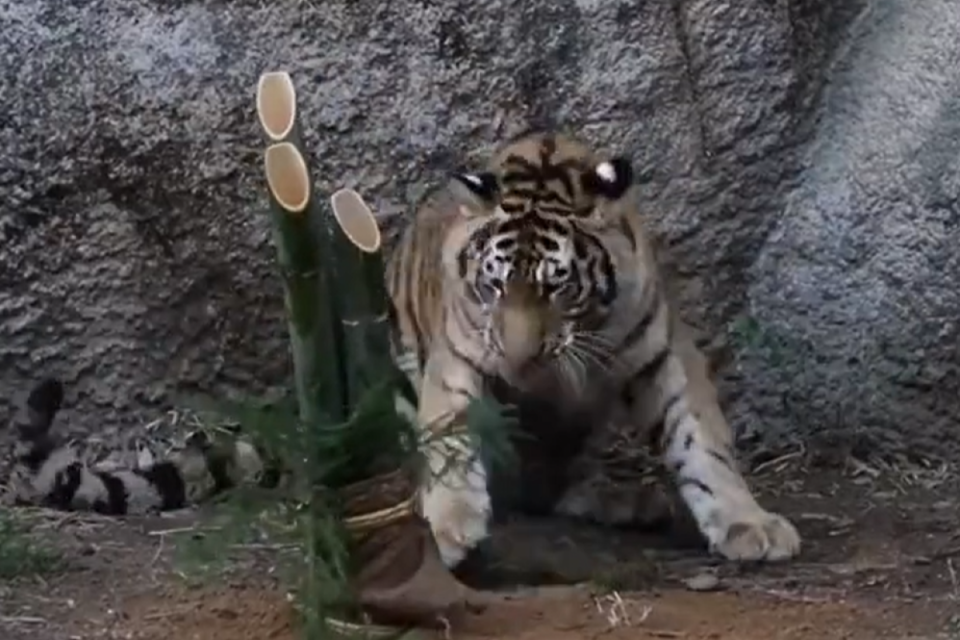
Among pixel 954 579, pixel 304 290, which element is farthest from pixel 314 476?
pixel 954 579

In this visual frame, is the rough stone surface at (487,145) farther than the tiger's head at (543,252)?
Yes

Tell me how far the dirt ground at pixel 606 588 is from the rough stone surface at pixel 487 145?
0.49m

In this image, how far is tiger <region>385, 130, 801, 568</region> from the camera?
402 centimetres

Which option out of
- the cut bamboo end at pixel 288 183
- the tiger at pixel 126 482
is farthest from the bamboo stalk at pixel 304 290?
the tiger at pixel 126 482

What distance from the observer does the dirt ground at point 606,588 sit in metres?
3.57

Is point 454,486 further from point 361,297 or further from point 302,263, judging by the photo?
point 302,263

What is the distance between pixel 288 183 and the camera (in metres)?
2.98

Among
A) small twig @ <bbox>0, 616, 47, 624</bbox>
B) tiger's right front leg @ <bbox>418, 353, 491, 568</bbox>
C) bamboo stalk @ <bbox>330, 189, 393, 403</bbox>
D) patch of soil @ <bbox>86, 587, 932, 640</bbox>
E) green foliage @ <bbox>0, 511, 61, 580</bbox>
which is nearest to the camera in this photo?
bamboo stalk @ <bbox>330, 189, 393, 403</bbox>

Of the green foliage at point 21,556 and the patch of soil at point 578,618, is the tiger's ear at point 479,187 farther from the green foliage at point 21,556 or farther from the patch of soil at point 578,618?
the green foliage at point 21,556

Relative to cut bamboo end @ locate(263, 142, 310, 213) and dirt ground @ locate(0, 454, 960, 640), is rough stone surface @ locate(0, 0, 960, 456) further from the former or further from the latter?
cut bamboo end @ locate(263, 142, 310, 213)

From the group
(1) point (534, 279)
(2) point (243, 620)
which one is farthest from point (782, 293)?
(2) point (243, 620)

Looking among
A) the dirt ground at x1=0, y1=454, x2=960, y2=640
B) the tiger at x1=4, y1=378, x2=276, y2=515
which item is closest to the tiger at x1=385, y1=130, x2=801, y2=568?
the dirt ground at x1=0, y1=454, x2=960, y2=640

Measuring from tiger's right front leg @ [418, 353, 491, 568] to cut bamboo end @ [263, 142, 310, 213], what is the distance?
2.63ft

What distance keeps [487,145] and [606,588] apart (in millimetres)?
1468
